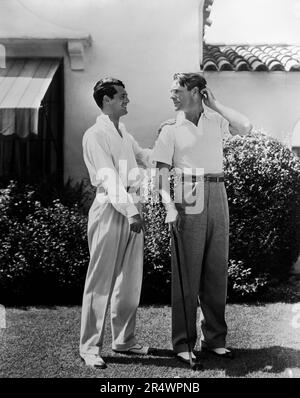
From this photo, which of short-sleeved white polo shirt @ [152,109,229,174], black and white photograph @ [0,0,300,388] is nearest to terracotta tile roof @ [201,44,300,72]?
black and white photograph @ [0,0,300,388]

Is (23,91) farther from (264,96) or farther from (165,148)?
(264,96)

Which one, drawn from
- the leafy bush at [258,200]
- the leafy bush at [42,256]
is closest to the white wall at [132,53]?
the leafy bush at [42,256]

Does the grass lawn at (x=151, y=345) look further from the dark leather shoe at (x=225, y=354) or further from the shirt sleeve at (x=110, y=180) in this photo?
the shirt sleeve at (x=110, y=180)

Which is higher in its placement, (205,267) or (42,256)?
(205,267)

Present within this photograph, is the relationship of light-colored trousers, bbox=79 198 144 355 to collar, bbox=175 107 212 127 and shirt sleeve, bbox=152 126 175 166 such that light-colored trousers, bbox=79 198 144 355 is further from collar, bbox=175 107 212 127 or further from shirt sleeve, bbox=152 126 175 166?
collar, bbox=175 107 212 127

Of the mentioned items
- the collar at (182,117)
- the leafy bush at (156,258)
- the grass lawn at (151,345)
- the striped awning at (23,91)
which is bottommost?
the grass lawn at (151,345)

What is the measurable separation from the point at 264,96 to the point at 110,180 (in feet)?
9.84

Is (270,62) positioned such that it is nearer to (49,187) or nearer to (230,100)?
(230,100)

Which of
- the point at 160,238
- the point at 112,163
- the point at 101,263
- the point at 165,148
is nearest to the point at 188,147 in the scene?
the point at 165,148

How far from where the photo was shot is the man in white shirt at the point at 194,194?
366 cm

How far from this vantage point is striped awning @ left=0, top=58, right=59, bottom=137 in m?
5.18

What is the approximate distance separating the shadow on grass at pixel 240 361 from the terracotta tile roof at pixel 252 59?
3.16 m

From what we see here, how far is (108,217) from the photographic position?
3.71 meters

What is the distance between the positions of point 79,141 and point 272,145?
2007 mm
